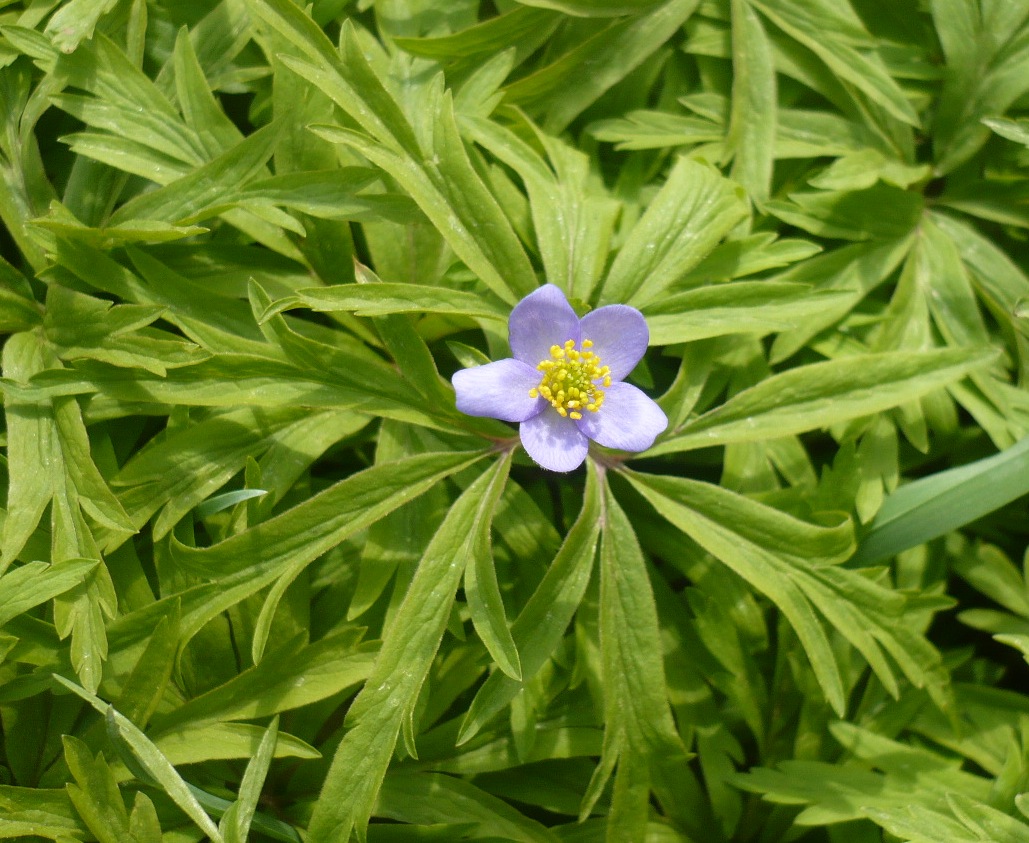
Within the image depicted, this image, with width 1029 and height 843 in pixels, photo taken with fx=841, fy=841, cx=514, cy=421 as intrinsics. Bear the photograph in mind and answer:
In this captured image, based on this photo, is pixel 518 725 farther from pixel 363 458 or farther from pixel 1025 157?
pixel 1025 157

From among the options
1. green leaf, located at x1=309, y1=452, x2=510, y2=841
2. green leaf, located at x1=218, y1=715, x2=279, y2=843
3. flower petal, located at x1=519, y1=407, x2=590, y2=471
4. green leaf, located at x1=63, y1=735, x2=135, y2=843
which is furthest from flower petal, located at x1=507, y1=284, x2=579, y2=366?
green leaf, located at x1=63, y1=735, x2=135, y2=843

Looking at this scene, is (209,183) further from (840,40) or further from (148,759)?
(840,40)

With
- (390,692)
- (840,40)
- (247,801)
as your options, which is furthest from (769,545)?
(840,40)

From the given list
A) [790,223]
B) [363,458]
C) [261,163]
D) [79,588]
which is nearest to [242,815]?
[79,588]

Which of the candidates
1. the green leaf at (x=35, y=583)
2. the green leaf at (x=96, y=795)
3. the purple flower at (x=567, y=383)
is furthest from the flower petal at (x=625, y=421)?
the green leaf at (x=96, y=795)

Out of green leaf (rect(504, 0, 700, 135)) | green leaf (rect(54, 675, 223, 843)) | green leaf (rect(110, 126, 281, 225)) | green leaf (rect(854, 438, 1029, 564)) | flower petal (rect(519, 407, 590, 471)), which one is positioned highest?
green leaf (rect(504, 0, 700, 135))

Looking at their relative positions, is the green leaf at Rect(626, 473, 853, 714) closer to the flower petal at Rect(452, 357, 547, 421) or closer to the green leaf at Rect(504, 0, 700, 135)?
the flower petal at Rect(452, 357, 547, 421)
